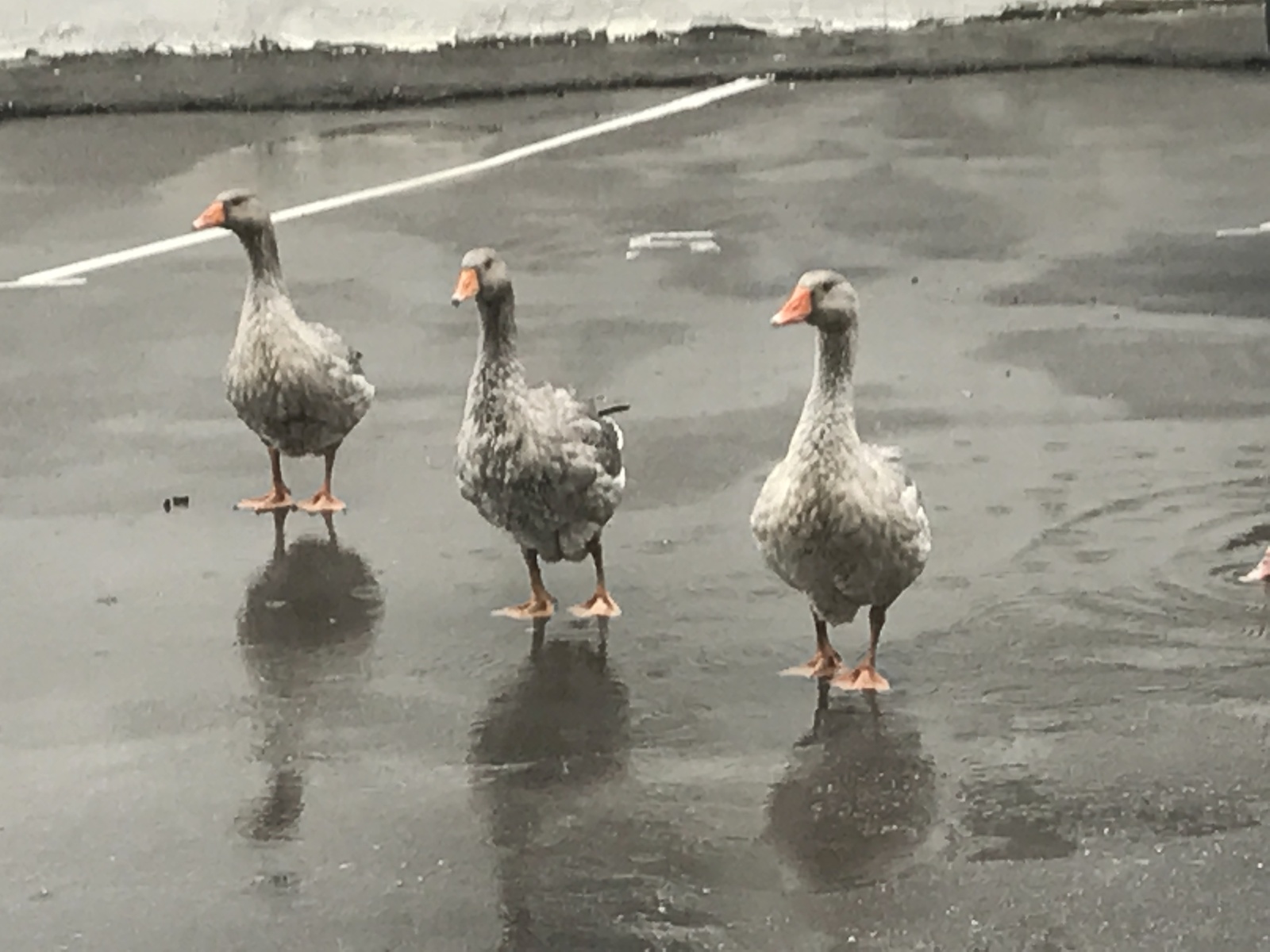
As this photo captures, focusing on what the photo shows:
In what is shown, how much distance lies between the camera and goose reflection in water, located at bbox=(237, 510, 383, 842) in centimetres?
480

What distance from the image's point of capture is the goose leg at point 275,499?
671cm

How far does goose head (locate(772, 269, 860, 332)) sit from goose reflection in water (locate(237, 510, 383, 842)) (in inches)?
65.6

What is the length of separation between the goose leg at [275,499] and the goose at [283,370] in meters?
0.08

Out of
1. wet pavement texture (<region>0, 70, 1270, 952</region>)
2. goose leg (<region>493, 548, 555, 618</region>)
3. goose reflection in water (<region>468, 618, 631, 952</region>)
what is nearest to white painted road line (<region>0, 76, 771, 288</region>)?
wet pavement texture (<region>0, 70, 1270, 952</region>)

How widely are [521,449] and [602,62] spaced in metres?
11.1

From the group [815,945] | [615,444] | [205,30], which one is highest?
[205,30]

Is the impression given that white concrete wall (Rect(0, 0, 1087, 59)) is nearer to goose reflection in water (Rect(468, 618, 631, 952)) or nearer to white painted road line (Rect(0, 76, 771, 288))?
white painted road line (Rect(0, 76, 771, 288))

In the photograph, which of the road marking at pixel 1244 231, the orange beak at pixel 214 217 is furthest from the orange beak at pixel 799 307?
the road marking at pixel 1244 231

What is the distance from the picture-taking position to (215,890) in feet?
14.2

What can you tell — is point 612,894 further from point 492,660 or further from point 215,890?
point 492,660

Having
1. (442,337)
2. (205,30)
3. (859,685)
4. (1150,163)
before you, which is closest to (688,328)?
(442,337)

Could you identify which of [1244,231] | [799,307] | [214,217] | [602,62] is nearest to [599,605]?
[799,307]

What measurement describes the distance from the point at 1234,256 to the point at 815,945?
7.07 m

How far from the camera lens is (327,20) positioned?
16.2 m
